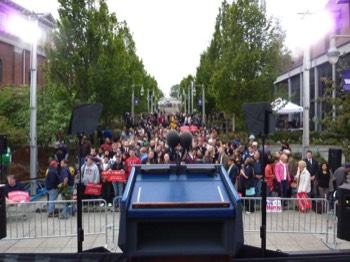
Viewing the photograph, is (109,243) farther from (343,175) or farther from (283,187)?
(343,175)

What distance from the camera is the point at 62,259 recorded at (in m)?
5.77

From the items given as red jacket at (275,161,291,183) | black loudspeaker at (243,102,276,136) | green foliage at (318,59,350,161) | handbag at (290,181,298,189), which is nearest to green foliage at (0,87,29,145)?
red jacket at (275,161,291,183)

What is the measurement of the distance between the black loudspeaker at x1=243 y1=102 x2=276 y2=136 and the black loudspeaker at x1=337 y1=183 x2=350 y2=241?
157 centimetres

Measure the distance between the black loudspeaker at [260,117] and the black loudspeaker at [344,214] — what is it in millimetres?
1570

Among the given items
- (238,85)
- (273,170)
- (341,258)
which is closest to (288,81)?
(238,85)

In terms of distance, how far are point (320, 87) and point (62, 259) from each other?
147ft

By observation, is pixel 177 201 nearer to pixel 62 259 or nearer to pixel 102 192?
pixel 62 259

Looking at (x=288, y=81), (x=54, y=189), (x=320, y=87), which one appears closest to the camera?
(x=54, y=189)

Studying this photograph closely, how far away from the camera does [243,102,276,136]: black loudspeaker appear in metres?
7.68

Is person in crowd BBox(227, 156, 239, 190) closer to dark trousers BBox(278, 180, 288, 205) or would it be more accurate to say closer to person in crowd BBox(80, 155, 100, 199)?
dark trousers BBox(278, 180, 288, 205)

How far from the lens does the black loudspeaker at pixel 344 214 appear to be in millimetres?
6703

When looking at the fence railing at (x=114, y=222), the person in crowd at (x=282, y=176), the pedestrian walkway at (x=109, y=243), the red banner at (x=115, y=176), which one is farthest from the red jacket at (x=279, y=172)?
the red banner at (x=115, y=176)

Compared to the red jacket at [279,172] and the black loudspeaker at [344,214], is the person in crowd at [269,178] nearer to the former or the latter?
the red jacket at [279,172]

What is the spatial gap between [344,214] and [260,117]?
208cm
